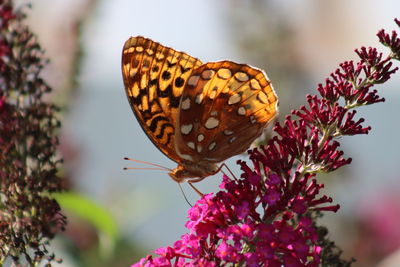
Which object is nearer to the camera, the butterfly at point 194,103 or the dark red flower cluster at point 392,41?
the dark red flower cluster at point 392,41

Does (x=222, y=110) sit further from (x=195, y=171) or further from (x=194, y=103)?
(x=195, y=171)

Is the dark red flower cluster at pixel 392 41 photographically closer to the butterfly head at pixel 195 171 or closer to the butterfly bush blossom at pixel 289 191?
the butterfly bush blossom at pixel 289 191

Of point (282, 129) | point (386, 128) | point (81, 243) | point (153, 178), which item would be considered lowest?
point (282, 129)

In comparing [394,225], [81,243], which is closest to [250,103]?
[81,243]

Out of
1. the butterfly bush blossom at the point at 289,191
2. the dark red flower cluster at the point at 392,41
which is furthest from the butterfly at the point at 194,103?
the dark red flower cluster at the point at 392,41

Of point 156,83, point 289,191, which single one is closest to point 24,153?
point 156,83

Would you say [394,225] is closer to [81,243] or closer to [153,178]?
[81,243]

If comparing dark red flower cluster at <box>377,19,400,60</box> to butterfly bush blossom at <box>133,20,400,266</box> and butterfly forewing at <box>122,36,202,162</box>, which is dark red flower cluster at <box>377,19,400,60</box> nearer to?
butterfly bush blossom at <box>133,20,400,266</box>
